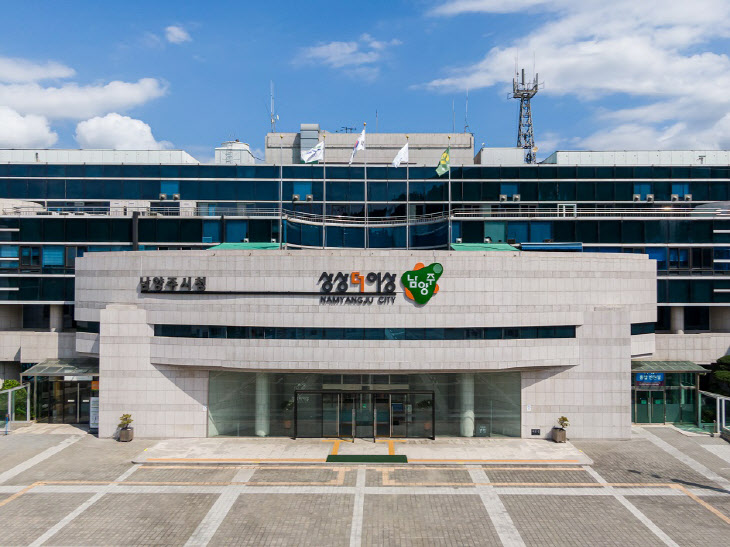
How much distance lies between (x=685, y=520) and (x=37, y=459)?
36.4m

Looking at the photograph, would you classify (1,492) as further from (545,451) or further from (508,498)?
(545,451)

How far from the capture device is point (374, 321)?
1409 inches

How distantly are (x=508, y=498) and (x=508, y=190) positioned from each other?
121ft

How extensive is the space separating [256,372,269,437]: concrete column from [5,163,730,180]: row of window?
27.0 metres

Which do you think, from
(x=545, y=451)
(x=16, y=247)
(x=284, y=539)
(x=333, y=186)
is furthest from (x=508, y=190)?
(x=16, y=247)

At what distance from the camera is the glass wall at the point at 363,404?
3712 cm

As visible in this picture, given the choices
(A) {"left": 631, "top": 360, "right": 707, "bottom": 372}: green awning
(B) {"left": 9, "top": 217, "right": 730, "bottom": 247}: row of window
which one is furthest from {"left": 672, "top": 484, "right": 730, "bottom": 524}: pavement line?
(B) {"left": 9, "top": 217, "right": 730, "bottom": 247}: row of window

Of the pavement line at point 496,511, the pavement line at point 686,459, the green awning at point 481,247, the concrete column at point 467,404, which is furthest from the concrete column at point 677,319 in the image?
the pavement line at point 496,511

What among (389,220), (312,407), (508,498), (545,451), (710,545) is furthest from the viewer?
(389,220)

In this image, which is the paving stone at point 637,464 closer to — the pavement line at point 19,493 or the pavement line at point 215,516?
the pavement line at point 215,516

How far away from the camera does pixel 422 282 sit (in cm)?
3584

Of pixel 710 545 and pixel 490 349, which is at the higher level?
pixel 490 349

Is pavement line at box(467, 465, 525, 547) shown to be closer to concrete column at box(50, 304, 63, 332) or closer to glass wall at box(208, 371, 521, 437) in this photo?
glass wall at box(208, 371, 521, 437)

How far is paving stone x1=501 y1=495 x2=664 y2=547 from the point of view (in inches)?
932
